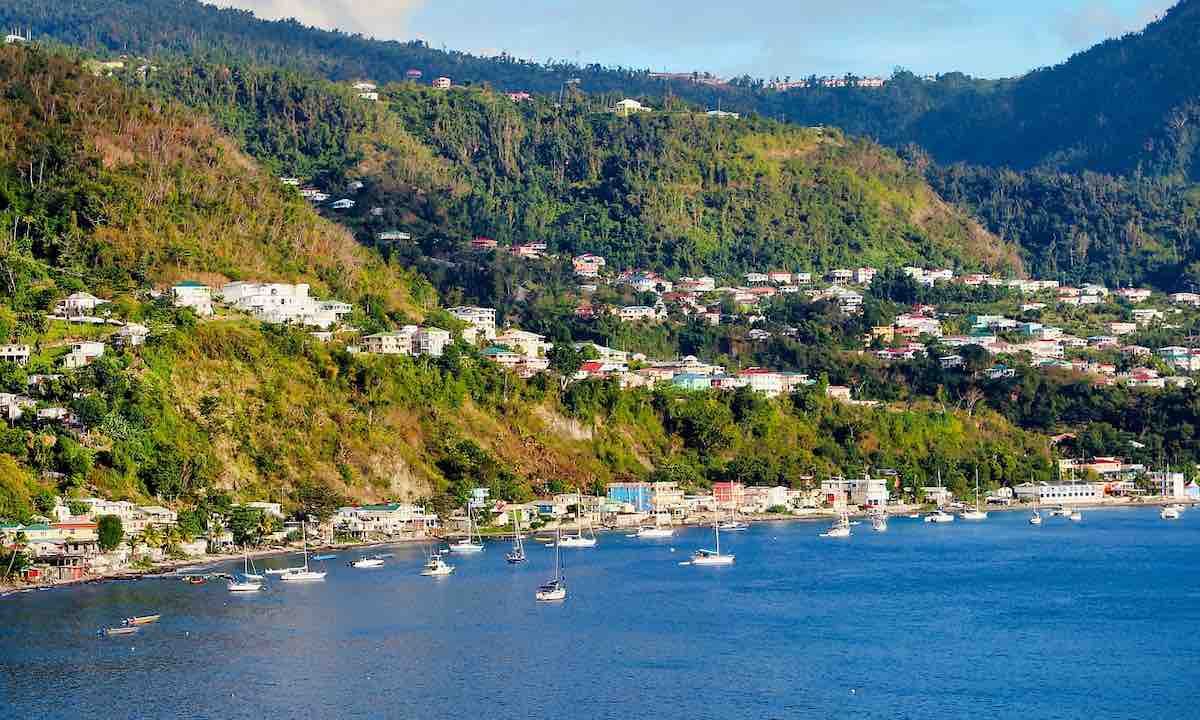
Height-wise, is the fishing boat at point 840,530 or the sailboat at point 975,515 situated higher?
the fishing boat at point 840,530

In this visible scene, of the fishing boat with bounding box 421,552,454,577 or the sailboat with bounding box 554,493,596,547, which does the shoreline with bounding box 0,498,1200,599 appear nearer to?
the sailboat with bounding box 554,493,596,547

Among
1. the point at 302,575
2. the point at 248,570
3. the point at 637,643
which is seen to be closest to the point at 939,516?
the point at 302,575

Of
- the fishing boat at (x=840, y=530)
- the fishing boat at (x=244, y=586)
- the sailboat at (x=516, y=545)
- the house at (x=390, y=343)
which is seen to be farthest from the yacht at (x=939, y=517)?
the fishing boat at (x=244, y=586)

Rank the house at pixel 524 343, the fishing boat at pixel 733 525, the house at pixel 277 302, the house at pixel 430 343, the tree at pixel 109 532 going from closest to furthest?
1. the tree at pixel 109 532
2. the fishing boat at pixel 733 525
3. the house at pixel 277 302
4. the house at pixel 430 343
5. the house at pixel 524 343

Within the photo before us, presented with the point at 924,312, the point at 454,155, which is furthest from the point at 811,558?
the point at 454,155

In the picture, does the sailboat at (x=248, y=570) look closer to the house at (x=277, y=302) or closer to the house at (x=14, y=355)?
the house at (x=14, y=355)

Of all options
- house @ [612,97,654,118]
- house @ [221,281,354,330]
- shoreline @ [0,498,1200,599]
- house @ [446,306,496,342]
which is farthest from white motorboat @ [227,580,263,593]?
house @ [612,97,654,118]
